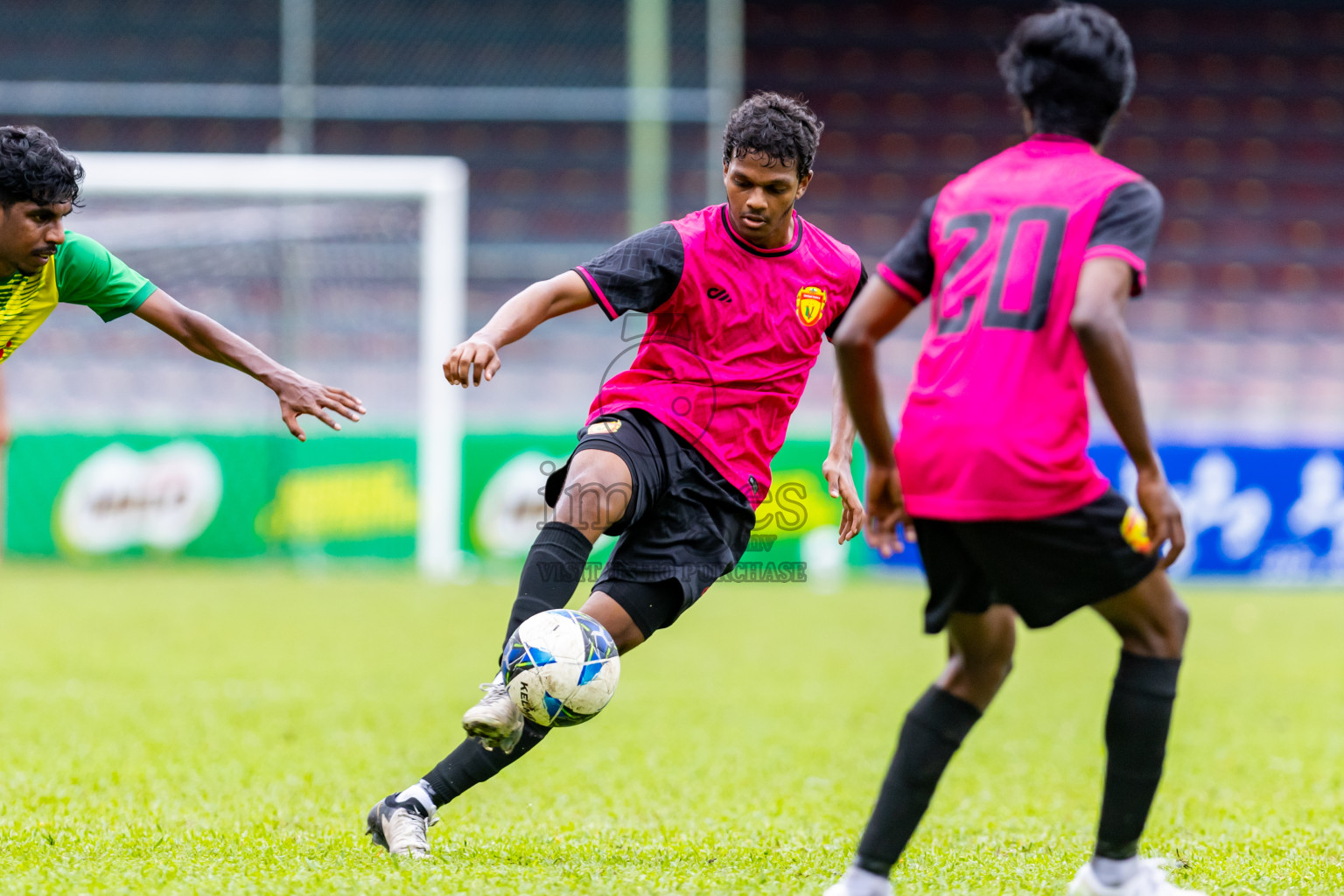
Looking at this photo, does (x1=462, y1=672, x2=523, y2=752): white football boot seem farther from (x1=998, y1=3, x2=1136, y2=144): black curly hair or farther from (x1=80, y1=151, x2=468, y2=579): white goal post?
(x1=80, y1=151, x2=468, y2=579): white goal post

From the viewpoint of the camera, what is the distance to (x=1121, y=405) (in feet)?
9.32

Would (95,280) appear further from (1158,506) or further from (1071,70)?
(1158,506)

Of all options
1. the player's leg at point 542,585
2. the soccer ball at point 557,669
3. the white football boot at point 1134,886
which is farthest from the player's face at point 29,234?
the white football boot at point 1134,886

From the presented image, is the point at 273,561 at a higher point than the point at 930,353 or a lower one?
lower

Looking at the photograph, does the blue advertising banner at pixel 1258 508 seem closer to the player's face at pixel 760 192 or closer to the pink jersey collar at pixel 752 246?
the pink jersey collar at pixel 752 246

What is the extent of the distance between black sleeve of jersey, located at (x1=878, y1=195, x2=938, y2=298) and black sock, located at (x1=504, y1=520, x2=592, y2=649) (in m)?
1.27

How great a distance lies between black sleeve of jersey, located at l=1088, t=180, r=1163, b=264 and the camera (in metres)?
2.86

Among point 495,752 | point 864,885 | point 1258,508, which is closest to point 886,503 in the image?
point 864,885

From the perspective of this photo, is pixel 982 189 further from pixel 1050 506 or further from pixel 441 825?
pixel 441 825

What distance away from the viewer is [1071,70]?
118 inches

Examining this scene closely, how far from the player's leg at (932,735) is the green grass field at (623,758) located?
1.32 feet

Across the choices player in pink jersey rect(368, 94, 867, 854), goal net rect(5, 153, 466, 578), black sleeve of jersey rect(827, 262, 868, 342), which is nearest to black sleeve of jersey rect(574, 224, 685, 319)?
player in pink jersey rect(368, 94, 867, 854)

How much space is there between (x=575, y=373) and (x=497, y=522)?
362cm

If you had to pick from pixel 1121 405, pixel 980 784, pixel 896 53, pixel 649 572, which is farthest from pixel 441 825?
pixel 896 53
